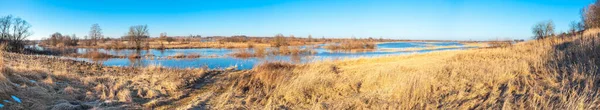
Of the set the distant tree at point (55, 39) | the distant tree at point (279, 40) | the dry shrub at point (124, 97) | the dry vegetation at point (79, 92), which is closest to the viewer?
the dry vegetation at point (79, 92)

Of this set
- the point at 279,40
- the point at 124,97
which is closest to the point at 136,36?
the point at 279,40

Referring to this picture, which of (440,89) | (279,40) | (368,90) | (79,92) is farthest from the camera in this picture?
(279,40)

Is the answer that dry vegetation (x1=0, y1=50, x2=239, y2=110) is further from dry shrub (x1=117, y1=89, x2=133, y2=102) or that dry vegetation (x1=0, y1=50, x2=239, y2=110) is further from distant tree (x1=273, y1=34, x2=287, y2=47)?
distant tree (x1=273, y1=34, x2=287, y2=47)

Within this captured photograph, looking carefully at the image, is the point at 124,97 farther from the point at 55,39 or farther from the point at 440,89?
the point at 55,39

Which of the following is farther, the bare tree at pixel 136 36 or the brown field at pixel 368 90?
the bare tree at pixel 136 36

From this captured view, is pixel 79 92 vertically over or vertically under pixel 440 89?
under

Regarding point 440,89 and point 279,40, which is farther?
point 279,40

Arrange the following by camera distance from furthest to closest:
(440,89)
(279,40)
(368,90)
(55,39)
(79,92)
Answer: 1. (55,39)
2. (279,40)
3. (79,92)
4. (368,90)
5. (440,89)

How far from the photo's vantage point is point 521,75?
634 centimetres

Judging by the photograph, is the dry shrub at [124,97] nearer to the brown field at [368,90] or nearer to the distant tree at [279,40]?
the brown field at [368,90]

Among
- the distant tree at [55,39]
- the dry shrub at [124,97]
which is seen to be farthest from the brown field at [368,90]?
the distant tree at [55,39]

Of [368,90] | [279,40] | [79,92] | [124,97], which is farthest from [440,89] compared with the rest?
[279,40]

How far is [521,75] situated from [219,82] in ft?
24.3

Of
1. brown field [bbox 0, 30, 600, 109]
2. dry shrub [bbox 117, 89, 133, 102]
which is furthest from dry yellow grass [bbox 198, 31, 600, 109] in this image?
dry shrub [bbox 117, 89, 133, 102]
